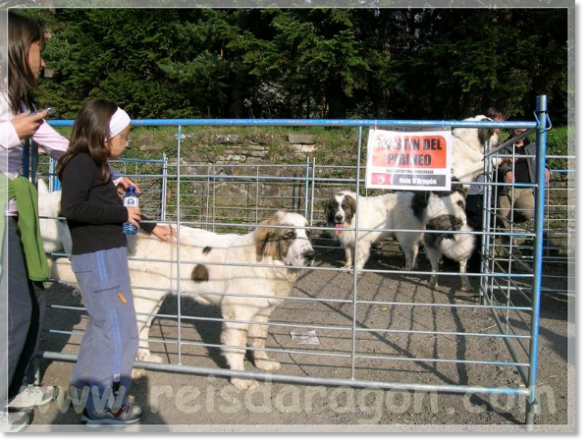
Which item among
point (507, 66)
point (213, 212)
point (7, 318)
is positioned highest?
point (507, 66)

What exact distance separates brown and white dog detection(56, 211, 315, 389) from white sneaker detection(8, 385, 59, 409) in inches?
27.2

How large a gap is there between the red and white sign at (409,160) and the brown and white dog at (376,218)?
14.1 feet

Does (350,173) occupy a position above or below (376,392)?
above

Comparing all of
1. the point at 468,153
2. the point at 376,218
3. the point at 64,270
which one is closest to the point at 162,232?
the point at 64,270

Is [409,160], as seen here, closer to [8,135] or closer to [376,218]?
[8,135]

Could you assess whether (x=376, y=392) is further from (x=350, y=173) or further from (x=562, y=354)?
(x=350, y=173)

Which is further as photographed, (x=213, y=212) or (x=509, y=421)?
(x=213, y=212)

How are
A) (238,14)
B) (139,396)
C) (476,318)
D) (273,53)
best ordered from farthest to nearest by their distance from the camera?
1. (238,14)
2. (273,53)
3. (476,318)
4. (139,396)

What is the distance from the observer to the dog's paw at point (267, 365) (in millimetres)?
3596

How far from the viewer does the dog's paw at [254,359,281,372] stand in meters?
3.60

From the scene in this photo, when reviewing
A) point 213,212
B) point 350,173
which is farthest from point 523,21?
point 213,212

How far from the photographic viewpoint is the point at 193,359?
3.82 m

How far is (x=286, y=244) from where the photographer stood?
11.3 feet

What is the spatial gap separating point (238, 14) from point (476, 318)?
10960 mm
